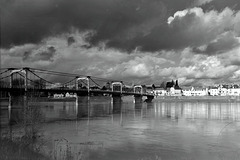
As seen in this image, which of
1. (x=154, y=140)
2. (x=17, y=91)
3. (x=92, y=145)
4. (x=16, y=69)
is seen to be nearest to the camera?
(x=92, y=145)

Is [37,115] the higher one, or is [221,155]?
[37,115]

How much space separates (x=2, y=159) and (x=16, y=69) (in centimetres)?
7925

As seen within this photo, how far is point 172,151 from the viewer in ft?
62.1

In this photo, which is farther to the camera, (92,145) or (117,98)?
(117,98)

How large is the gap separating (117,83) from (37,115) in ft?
410

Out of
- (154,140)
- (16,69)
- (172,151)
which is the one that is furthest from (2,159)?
(16,69)

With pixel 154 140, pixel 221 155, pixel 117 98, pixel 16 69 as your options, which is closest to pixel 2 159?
pixel 221 155

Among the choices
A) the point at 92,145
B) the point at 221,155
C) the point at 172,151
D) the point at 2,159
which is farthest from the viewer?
the point at 92,145

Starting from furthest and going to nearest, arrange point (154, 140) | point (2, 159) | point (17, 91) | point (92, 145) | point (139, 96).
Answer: point (139, 96), point (17, 91), point (154, 140), point (92, 145), point (2, 159)

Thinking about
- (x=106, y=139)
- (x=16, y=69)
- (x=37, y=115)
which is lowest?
(x=106, y=139)

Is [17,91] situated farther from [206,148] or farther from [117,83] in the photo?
[117,83]

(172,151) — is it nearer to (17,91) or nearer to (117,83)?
(17,91)

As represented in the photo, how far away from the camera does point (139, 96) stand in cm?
13600

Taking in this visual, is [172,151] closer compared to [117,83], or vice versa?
[172,151]
